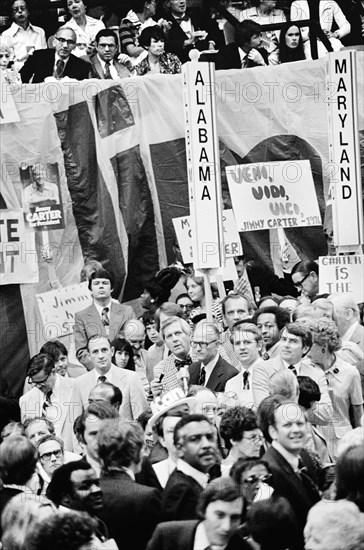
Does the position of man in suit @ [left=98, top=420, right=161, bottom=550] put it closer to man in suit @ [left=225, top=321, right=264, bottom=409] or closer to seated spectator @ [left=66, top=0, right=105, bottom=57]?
man in suit @ [left=225, top=321, right=264, bottom=409]

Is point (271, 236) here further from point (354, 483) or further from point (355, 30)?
point (354, 483)

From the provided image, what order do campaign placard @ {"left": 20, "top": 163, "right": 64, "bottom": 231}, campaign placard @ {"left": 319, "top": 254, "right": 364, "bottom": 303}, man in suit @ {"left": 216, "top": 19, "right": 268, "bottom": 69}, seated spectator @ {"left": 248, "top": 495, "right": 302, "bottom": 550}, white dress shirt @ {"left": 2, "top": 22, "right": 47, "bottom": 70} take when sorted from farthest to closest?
white dress shirt @ {"left": 2, "top": 22, "right": 47, "bottom": 70}, man in suit @ {"left": 216, "top": 19, "right": 268, "bottom": 69}, campaign placard @ {"left": 20, "top": 163, "right": 64, "bottom": 231}, campaign placard @ {"left": 319, "top": 254, "right": 364, "bottom": 303}, seated spectator @ {"left": 248, "top": 495, "right": 302, "bottom": 550}

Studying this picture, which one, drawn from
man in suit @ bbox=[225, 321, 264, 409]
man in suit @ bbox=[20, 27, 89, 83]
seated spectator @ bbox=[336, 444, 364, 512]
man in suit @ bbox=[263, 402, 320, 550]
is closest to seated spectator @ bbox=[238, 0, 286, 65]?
man in suit @ bbox=[20, 27, 89, 83]

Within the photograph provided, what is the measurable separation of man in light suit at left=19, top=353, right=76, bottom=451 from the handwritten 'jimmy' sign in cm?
418

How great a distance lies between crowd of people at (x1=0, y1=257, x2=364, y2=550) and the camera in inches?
278

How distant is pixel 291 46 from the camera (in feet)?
55.9

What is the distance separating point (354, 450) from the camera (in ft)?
24.5

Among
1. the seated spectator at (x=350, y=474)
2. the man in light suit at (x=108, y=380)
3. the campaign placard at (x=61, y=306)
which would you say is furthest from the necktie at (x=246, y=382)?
the campaign placard at (x=61, y=306)

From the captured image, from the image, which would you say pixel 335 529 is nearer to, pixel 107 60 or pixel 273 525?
pixel 273 525

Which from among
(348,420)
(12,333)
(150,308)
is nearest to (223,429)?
(348,420)

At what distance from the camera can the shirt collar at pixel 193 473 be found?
26.4 feet

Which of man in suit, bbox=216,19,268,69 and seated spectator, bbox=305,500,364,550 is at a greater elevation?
man in suit, bbox=216,19,268,69

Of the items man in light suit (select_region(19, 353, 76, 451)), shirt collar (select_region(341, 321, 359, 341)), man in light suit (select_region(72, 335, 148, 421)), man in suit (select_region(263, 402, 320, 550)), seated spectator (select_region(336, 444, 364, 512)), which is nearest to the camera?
seated spectator (select_region(336, 444, 364, 512))

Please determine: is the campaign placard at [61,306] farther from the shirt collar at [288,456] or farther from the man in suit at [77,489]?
the man in suit at [77,489]
